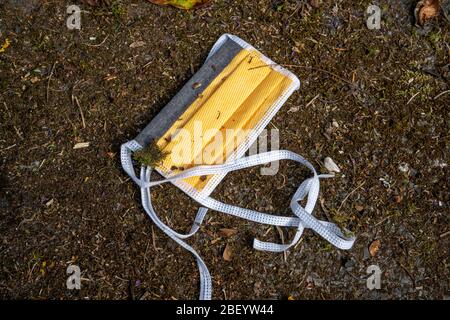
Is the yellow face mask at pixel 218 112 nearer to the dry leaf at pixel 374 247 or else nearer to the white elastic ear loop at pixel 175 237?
the white elastic ear loop at pixel 175 237

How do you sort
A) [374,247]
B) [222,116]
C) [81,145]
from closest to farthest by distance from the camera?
[374,247] < [222,116] < [81,145]

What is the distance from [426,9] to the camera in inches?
129

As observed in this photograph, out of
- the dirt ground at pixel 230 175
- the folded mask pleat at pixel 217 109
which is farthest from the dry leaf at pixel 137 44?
the folded mask pleat at pixel 217 109

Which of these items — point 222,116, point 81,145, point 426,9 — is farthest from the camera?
point 426,9

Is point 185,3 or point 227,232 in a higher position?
point 185,3

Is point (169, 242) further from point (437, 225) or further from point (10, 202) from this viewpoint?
point (437, 225)

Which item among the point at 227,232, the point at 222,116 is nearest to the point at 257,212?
the point at 227,232

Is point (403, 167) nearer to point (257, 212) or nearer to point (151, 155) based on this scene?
point (257, 212)

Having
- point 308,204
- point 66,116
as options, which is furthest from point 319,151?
point 66,116

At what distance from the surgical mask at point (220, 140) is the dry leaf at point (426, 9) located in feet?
3.26

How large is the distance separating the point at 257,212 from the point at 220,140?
1.65 ft

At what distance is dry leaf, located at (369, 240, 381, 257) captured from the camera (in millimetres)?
2896

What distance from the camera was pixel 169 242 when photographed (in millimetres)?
2936

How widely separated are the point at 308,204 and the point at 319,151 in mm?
368
